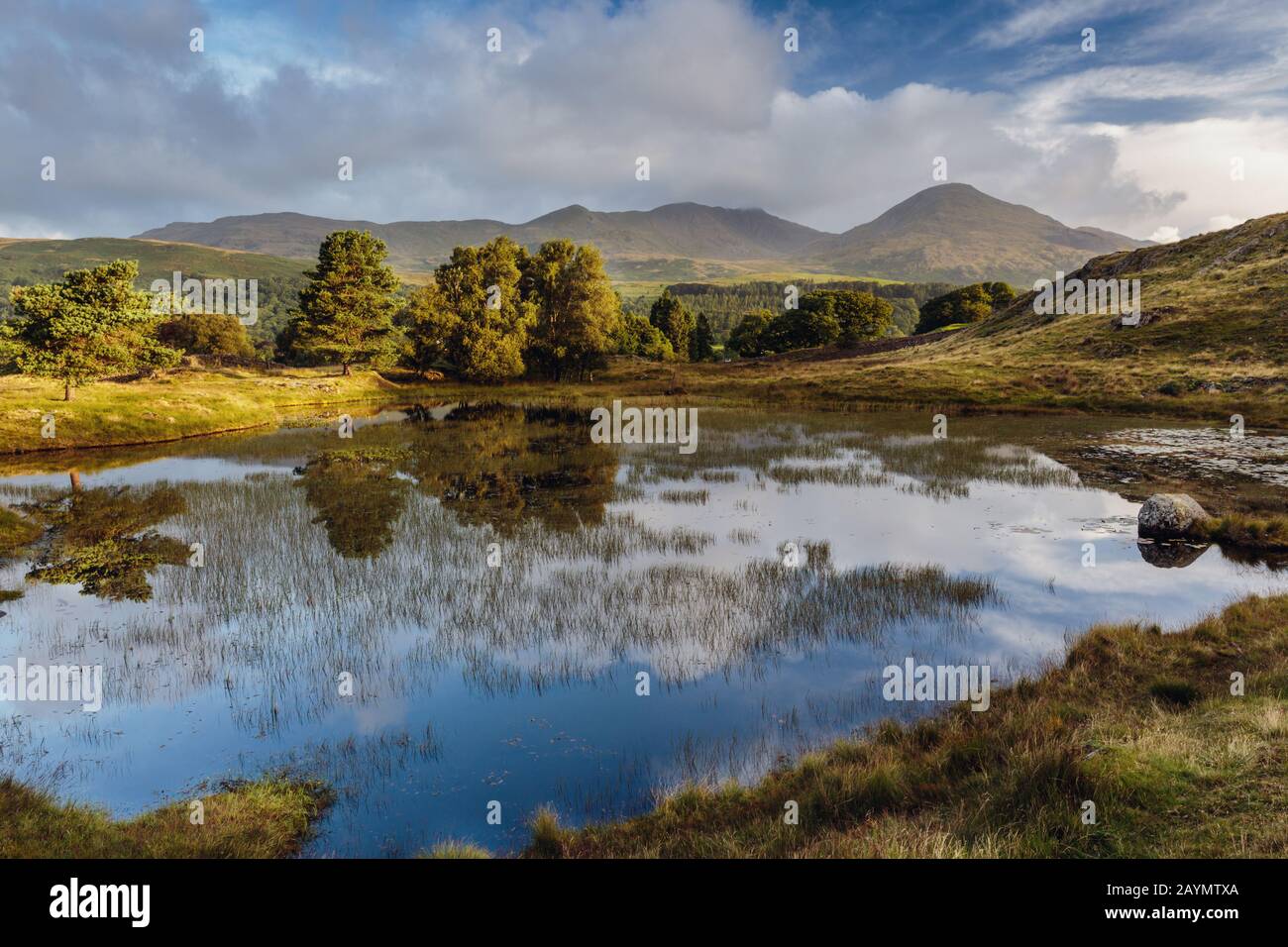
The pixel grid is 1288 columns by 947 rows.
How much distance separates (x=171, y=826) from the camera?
302 inches

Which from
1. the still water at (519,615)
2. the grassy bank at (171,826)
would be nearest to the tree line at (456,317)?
the still water at (519,615)

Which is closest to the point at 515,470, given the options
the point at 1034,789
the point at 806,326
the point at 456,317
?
the point at 1034,789

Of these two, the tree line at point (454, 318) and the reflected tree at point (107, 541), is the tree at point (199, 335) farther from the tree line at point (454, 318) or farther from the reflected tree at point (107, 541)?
the reflected tree at point (107, 541)

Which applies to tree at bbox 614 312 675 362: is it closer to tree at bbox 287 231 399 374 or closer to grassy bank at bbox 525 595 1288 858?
tree at bbox 287 231 399 374

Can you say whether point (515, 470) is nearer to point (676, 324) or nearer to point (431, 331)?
point (431, 331)

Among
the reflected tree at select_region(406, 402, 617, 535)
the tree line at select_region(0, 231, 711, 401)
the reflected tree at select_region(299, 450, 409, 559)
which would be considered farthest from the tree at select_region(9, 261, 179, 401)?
the reflected tree at select_region(299, 450, 409, 559)

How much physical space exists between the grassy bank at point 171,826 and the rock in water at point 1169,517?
23.5 meters

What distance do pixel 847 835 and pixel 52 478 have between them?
130 feet

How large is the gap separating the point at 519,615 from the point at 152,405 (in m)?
47.8

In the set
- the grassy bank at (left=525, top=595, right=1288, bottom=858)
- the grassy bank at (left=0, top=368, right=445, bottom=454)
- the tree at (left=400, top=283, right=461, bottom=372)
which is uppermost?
the tree at (left=400, top=283, right=461, bottom=372)

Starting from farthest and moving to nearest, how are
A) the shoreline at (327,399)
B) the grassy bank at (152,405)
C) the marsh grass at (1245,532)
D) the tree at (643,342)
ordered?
1. the tree at (643,342)
2. the shoreline at (327,399)
3. the grassy bank at (152,405)
4. the marsh grass at (1245,532)

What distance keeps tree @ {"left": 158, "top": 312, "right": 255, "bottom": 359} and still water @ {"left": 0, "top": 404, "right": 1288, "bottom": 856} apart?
71209 mm

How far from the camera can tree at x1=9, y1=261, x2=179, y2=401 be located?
44.8 m

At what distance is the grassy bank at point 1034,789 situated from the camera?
6004mm
